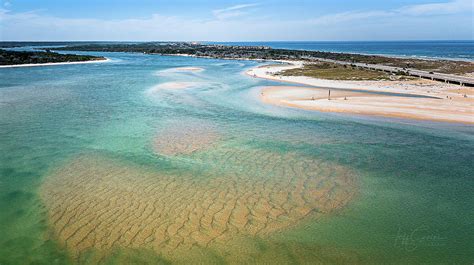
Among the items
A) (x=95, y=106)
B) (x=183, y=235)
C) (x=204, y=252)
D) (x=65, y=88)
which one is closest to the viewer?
(x=204, y=252)

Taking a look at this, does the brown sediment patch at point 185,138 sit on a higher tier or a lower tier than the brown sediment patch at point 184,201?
higher

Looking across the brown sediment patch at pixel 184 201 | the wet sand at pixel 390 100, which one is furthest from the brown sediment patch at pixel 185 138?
the wet sand at pixel 390 100

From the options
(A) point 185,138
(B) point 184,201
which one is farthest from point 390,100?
(B) point 184,201

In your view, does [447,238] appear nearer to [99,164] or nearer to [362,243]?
[362,243]

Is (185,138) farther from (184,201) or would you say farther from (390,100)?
(390,100)

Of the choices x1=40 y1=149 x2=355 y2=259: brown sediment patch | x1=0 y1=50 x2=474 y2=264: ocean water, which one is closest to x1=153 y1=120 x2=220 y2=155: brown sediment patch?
x1=0 y1=50 x2=474 y2=264: ocean water

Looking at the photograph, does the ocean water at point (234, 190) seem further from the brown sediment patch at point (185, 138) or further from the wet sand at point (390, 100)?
the wet sand at point (390, 100)

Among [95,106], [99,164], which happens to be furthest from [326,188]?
[95,106]

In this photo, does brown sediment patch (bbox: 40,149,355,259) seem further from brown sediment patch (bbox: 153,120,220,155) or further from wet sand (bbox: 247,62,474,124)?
wet sand (bbox: 247,62,474,124)
